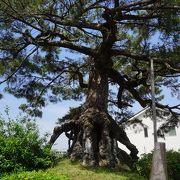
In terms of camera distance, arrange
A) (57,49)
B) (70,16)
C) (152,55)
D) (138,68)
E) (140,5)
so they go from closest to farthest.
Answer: (70,16) < (140,5) < (152,55) < (138,68) < (57,49)

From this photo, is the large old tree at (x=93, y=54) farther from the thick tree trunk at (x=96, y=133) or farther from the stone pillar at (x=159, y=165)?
the stone pillar at (x=159, y=165)

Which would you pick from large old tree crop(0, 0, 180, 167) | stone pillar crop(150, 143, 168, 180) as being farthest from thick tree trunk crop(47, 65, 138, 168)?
stone pillar crop(150, 143, 168, 180)

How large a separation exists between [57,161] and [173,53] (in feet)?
12.2

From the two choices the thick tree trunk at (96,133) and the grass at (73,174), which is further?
the thick tree trunk at (96,133)

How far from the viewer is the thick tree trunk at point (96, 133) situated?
9547 mm

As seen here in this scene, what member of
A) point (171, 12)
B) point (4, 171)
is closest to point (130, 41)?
point (171, 12)

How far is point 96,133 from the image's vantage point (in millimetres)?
10195

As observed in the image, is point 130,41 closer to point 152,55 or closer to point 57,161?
point 152,55

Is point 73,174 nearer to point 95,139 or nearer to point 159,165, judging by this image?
point 95,139

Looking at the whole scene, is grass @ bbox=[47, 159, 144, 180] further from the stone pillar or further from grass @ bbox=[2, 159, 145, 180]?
the stone pillar

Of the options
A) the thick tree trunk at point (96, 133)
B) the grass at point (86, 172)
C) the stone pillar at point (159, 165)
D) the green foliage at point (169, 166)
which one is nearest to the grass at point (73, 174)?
the grass at point (86, 172)

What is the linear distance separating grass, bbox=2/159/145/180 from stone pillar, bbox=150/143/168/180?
1930mm

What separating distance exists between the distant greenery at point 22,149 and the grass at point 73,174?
354 millimetres

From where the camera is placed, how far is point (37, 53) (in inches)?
451
